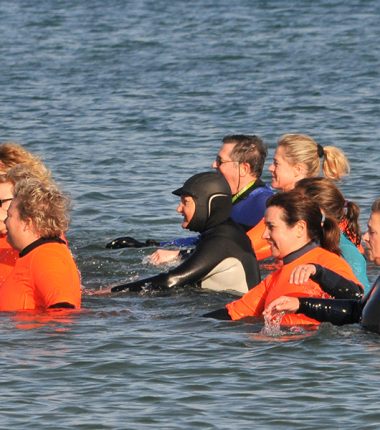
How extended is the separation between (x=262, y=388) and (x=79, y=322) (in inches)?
80.0

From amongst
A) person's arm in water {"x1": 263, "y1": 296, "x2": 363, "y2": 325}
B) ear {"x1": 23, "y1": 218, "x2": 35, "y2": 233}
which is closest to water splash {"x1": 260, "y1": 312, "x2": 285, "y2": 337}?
person's arm in water {"x1": 263, "y1": 296, "x2": 363, "y2": 325}

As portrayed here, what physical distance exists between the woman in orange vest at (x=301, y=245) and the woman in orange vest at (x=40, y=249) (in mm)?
1393

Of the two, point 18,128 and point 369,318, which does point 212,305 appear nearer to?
point 369,318

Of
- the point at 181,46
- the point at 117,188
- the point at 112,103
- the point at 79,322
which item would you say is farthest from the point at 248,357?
the point at 181,46

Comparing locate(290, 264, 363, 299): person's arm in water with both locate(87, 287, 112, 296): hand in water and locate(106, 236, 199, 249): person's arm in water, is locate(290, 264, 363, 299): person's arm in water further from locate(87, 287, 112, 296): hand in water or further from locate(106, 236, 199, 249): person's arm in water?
locate(106, 236, 199, 249): person's arm in water

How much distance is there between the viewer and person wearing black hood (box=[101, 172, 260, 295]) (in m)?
11.6

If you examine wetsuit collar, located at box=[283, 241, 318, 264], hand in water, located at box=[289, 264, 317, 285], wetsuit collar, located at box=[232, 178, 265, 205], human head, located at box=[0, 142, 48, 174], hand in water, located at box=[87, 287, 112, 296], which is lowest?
hand in water, located at box=[87, 287, 112, 296]

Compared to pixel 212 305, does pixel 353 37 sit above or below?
above

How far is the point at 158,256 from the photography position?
1273cm

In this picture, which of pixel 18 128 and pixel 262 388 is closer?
pixel 262 388

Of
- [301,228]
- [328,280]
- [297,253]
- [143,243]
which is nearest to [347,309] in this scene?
[328,280]

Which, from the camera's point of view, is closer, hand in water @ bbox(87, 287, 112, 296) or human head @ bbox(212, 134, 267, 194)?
hand in water @ bbox(87, 287, 112, 296)

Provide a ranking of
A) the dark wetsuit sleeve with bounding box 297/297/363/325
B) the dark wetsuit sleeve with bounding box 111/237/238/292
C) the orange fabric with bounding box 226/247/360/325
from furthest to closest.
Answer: the dark wetsuit sleeve with bounding box 111/237/238/292
the orange fabric with bounding box 226/247/360/325
the dark wetsuit sleeve with bounding box 297/297/363/325

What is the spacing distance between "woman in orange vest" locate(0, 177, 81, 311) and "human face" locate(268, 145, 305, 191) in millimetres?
3599
